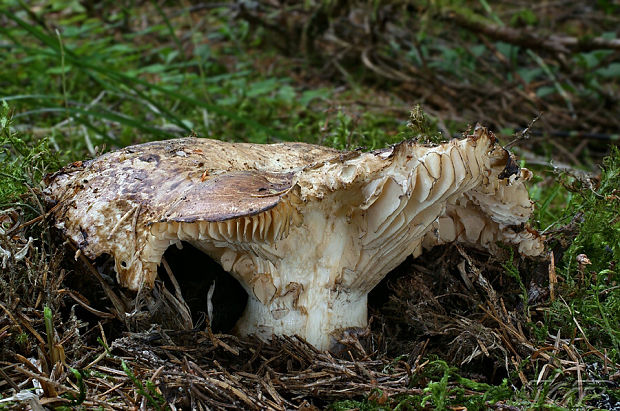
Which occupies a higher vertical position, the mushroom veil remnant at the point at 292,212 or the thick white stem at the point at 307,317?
the mushroom veil remnant at the point at 292,212

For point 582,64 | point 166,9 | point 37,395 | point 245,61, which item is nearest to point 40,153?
point 37,395

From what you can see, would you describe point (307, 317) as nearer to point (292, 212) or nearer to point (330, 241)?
point (330, 241)

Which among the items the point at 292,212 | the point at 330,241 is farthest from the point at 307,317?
the point at 292,212

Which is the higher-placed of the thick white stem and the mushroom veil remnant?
the mushroom veil remnant

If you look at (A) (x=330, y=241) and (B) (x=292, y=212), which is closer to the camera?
(B) (x=292, y=212)

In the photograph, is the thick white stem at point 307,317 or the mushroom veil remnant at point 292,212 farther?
the thick white stem at point 307,317

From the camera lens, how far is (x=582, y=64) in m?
6.34

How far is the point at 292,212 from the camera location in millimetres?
1896

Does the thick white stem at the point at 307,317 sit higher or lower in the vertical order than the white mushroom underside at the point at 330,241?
lower

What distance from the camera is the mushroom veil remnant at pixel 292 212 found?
6.07 feet

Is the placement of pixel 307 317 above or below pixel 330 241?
below

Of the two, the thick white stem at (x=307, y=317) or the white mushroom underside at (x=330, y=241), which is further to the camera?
the thick white stem at (x=307, y=317)

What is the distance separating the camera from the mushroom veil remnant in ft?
6.07

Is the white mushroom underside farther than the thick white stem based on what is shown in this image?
No
